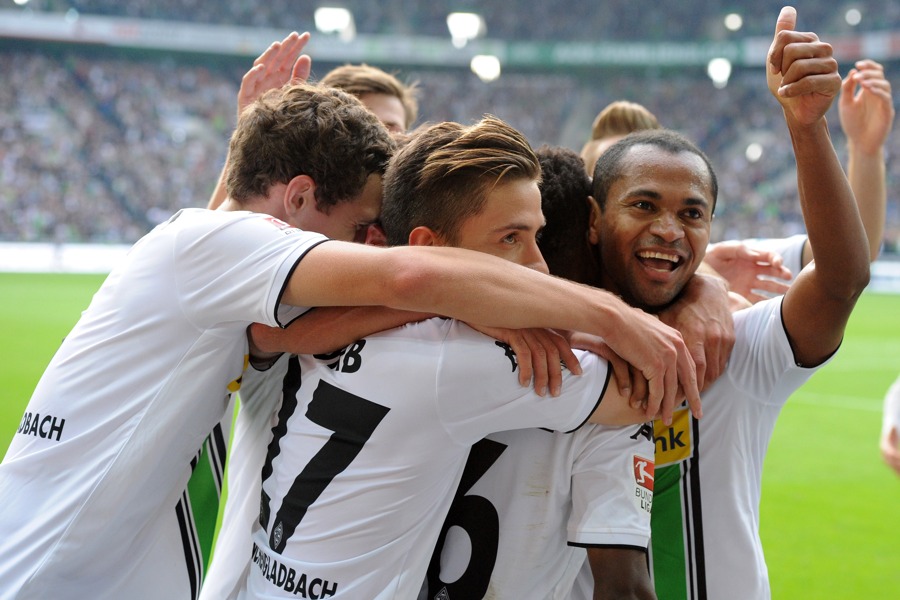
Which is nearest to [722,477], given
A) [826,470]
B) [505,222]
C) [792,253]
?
[505,222]

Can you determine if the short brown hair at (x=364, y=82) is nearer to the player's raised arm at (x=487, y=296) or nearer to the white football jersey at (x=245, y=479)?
the white football jersey at (x=245, y=479)

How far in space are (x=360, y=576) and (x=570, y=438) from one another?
22.5 inches

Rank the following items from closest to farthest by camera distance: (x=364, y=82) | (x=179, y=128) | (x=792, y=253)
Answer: (x=792, y=253), (x=364, y=82), (x=179, y=128)

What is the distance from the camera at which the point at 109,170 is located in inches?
1320

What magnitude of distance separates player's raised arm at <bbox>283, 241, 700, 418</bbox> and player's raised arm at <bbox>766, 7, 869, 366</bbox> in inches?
16.3

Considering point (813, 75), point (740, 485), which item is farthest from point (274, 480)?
point (813, 75)

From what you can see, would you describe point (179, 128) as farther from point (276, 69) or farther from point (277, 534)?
point (277, 534)

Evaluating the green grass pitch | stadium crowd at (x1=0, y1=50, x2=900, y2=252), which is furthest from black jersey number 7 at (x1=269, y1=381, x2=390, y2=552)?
stadium crowd at (x1=0, y1=50, x2=900, y2=252)

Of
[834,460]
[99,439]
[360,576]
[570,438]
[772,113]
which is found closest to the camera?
[360,576]

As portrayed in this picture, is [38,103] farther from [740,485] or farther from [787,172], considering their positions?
Result: [740,485]

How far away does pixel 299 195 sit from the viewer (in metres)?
2.51

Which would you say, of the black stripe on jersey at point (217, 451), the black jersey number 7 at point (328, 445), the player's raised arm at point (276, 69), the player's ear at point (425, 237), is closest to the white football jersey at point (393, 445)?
the black jersey number 7 at point (328, 445)

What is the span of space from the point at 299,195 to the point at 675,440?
1.28 meters

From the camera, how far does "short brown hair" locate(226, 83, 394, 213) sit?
2484mm
